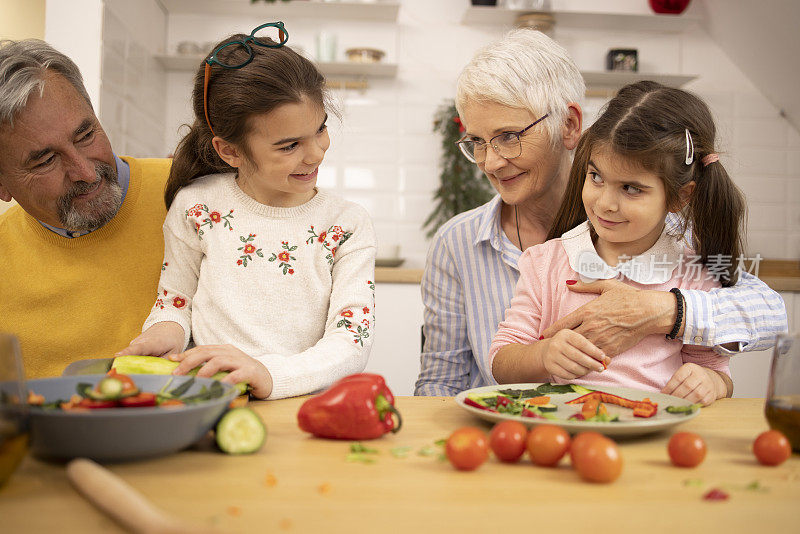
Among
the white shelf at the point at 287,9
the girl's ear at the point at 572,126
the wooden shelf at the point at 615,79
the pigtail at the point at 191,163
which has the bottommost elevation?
the pigtail at the point at 191,163

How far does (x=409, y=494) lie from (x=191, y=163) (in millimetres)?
1276

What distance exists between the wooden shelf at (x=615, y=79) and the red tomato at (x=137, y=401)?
→ 12.9 feet

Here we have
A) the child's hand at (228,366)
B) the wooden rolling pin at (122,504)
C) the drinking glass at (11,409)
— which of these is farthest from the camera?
the child's hand at (228,366)

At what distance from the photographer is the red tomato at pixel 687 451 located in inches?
33.3

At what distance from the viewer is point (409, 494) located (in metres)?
0.75

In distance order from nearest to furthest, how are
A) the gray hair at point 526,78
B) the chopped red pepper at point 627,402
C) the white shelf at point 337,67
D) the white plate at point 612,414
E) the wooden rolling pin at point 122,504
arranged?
1. the wooden rolling pin at point 122,504
2. the white plate at point 612,414
3. the chopped red pepper at point 627,402
4. the gray hair at point 526,78
5. the white shelf at point 337,67

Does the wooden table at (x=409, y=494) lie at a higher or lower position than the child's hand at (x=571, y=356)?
lower

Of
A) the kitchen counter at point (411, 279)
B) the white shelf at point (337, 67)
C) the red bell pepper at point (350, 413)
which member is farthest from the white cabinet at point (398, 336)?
the red bell pepper at point (350, 413)

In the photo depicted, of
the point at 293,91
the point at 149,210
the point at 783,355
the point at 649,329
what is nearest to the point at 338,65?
the point at 149,210

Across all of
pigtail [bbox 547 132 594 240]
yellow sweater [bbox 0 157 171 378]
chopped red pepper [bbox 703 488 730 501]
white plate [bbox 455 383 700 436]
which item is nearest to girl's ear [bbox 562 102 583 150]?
pigtail [bbox 547 132 594 240]

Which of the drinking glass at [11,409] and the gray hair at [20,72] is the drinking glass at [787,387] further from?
the gray hair at [20,72]

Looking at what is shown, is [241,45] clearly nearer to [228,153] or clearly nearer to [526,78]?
[228,153]

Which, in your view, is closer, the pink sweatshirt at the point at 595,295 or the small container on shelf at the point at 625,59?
the pink sweatshirt at the point at 595,295

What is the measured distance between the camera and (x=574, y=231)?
1.70 metres
